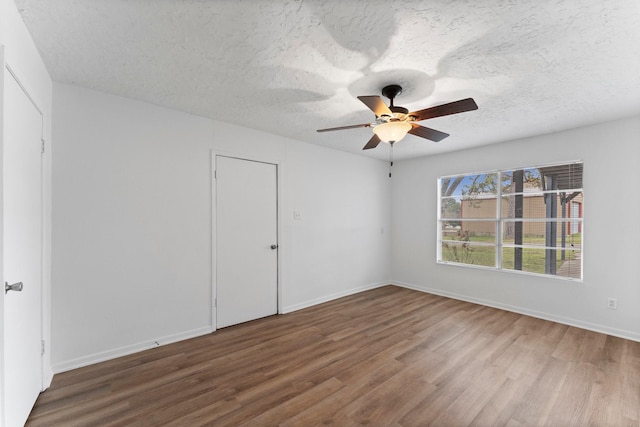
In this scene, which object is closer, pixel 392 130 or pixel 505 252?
pixel 392 130

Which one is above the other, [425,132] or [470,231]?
[425,132]

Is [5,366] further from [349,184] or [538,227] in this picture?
[538,227]

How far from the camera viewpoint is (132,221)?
272 cm

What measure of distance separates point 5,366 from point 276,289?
104 inches

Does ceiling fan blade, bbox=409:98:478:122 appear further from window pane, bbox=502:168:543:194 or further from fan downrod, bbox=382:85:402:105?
window pane, bbox=502:168:543:194

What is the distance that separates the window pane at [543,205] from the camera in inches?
141

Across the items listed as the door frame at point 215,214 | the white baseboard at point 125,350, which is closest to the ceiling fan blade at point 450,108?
the door frame at point 215,214

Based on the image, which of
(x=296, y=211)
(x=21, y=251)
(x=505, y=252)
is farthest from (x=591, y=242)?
(x=21, y=251)

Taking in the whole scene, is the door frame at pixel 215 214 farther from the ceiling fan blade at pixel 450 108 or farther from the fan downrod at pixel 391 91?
the ceiling fan blade at pixel 450 108

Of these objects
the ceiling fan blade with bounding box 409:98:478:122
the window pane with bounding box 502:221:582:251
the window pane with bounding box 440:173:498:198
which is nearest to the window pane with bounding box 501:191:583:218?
the window pane with bounding box 502:221:582:251

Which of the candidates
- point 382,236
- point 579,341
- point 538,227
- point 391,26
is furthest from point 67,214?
point 538,227

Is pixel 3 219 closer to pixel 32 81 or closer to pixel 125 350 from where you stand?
pixel 32 81

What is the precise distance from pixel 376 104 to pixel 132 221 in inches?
100

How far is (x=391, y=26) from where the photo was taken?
1.68 m
